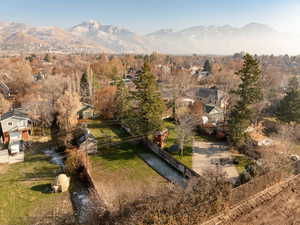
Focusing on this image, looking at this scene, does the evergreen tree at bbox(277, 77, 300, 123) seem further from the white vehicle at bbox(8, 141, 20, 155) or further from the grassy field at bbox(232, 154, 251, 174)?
the white vehicle at bbox(8, 141, 20, 155)

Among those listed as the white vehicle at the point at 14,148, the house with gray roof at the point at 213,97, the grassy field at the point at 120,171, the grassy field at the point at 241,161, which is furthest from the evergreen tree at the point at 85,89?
the grassy field at the point at 241,161

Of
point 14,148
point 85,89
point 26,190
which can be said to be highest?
point 85,89

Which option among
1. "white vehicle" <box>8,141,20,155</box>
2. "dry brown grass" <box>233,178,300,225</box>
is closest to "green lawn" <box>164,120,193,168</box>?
"dry brown grass" <box>233,178,300,225</box>

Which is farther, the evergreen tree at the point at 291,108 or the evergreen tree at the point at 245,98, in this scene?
the evergreen tree at the point at 291,108

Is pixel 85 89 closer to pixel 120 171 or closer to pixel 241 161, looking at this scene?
pixel 120 171

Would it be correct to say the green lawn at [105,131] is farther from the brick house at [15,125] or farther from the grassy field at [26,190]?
the brick house at [15,125]

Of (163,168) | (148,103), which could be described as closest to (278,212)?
(163,168)
